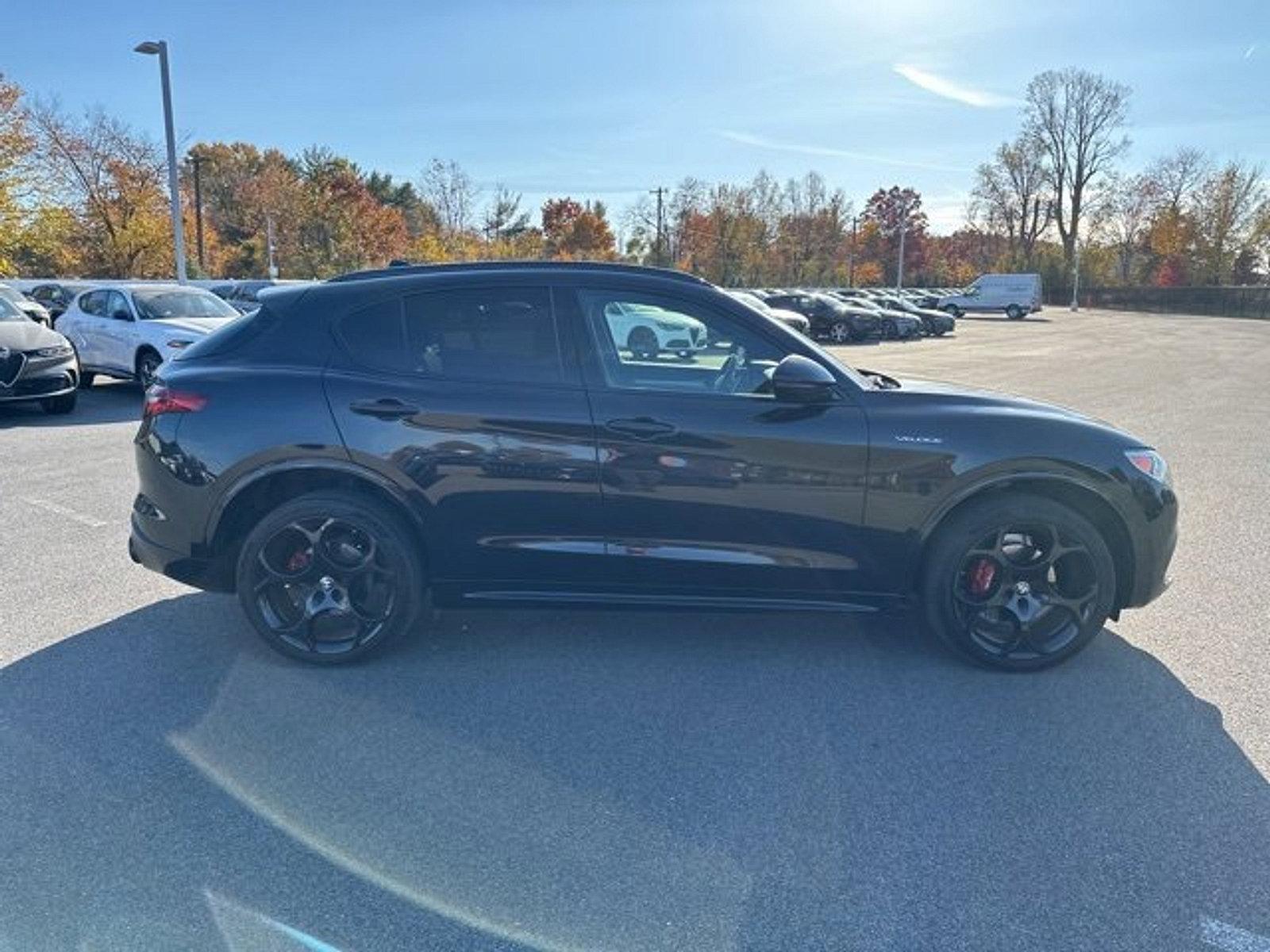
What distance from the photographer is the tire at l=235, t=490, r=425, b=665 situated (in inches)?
139

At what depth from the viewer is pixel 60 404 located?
10.2 meters

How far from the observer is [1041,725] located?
123 inches

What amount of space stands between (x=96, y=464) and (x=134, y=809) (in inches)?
237

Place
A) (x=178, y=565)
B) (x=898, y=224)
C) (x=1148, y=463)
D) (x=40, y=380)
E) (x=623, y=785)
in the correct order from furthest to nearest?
(x=898, y=224) → (x=40, y=380) → (x=178, y=565) → (x=1148, y=463) → (x=623, y=785)

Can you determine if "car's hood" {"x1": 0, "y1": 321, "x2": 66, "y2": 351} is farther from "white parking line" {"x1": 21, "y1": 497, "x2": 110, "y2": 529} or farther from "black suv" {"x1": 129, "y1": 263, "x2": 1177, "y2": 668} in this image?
"black suv" {"x1": 129, "y1": 263, "x2": 1177, "y2": 668}

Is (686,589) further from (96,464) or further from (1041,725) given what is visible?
(96,464)

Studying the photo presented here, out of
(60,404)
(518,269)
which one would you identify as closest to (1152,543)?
(518,269)

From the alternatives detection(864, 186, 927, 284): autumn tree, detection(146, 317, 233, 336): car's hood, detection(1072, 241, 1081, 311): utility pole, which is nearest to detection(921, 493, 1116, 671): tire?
detection(146, 317, 233, 336): car's hood

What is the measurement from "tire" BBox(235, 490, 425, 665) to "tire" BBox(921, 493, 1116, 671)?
235 centimetres

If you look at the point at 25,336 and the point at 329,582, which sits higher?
the point at 25,336

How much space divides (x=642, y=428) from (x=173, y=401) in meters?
2.11

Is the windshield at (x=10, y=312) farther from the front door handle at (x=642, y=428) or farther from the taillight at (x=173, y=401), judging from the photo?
the front door handle at (x=642, y=428)

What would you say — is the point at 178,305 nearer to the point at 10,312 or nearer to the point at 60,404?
the point at 10,312

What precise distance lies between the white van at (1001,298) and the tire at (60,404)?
159ft
